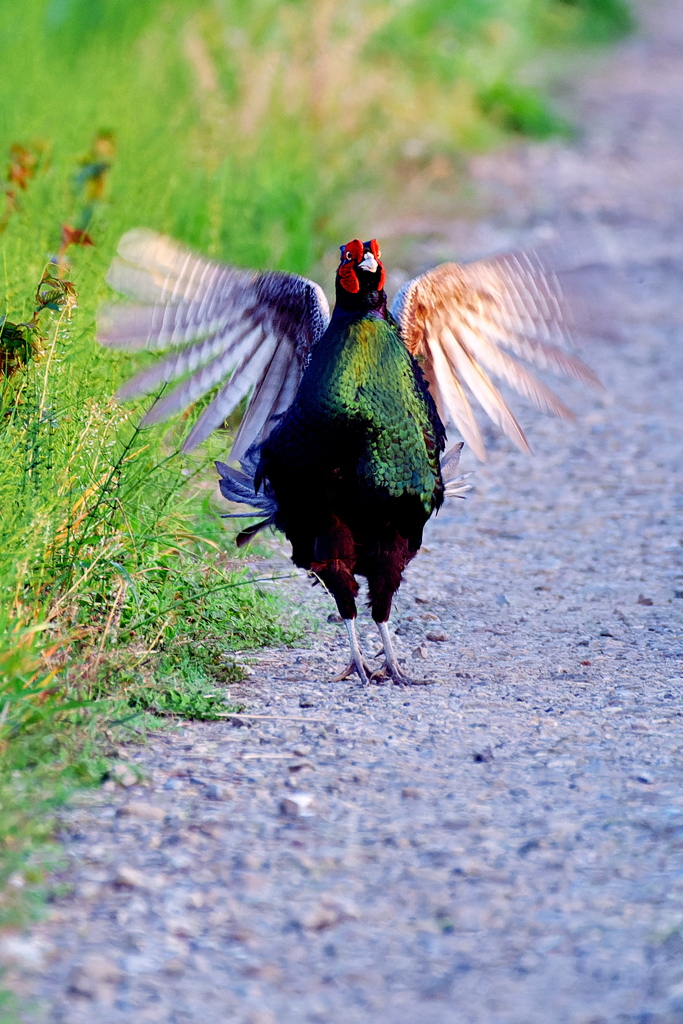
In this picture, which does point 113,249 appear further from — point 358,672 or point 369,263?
point 358,672

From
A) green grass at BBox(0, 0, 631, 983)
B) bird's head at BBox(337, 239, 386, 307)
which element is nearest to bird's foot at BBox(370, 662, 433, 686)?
green grass at BBox(0, 0, 631, 983)

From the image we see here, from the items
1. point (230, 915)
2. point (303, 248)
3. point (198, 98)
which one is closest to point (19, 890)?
point (230, 915)

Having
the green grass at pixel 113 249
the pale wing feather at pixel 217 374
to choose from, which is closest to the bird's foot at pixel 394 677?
the green grass at pixel 113 249

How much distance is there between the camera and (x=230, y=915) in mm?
2688

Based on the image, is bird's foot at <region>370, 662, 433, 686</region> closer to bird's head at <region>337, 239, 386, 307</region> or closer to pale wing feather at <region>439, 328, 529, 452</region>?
pale wing feather at <region>439, 328, 529, 452</region>

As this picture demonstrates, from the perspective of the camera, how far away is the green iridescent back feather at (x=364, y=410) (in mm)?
3658

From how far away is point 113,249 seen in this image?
528 cm

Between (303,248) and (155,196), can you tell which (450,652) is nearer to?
(155,196)

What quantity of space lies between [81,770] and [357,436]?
3.67 feet

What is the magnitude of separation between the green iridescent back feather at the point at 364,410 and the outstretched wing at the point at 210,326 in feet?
0.92

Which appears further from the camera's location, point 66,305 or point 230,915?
point 66,305

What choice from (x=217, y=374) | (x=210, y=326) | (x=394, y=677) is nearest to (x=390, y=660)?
(x=394, y=677)

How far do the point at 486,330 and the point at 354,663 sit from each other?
1.02 meters

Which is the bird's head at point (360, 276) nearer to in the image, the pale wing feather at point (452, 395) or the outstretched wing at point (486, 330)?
the outstretched wing at point (486, 330)
